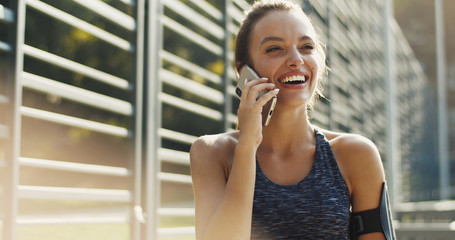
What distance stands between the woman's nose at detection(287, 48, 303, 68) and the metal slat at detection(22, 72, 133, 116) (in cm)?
115

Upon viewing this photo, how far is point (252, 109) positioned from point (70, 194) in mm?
1186

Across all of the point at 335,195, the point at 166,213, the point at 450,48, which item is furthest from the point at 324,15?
the point at 450,48

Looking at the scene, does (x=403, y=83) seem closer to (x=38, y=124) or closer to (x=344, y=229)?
(x=38, y=124)

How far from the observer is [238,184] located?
2010mm

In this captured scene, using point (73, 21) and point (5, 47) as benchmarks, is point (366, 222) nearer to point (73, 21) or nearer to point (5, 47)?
point (5, 47)

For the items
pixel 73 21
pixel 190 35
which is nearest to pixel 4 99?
pixel 73 21

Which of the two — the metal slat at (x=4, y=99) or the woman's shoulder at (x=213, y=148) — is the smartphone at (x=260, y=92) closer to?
the woman's shoulder at (x=213, y=148)

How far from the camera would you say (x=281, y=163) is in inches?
90.8

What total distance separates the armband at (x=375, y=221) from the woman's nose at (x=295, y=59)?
604 mm

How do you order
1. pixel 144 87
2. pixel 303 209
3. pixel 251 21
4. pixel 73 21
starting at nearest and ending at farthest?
pixel 303 209 < pixel 251 21 < pixel 73 21 < pixel 144 87

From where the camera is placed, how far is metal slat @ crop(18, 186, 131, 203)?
2437 mm

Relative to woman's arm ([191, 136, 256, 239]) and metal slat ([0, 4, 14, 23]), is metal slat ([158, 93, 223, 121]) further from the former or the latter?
woman's arm ([191, 136, 256, 239])

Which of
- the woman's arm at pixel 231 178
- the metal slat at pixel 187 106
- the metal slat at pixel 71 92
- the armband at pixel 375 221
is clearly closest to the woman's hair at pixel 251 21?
the woman's arm at pixel 231 178

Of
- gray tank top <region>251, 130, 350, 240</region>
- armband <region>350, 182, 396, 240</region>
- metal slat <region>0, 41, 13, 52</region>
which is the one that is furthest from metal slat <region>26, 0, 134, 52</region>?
armband <region>350, 182, 396, 240</region>
